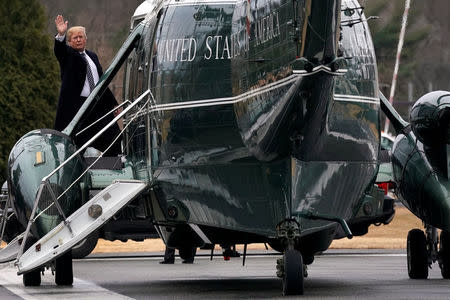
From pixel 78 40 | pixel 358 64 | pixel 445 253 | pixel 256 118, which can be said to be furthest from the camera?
pixel 78 40

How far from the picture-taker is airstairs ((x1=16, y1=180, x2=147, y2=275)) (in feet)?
51.7

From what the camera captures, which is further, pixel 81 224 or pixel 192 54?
pixel 81 224

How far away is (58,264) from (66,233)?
58.6 inches

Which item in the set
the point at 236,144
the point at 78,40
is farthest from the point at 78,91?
the point at 236,144

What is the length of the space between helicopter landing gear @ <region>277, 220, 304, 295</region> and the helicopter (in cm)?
1

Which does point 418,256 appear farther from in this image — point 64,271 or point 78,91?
point 78,91

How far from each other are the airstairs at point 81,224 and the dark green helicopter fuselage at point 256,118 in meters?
0.30

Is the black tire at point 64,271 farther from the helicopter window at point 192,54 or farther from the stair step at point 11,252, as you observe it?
the helicopter window at point 192,54

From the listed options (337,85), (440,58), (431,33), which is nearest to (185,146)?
(337,85)

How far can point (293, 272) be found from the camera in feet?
46.2

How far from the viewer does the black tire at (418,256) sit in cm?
1794

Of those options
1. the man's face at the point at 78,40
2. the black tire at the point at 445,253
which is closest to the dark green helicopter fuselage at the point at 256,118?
the black tire at the point at 445,253

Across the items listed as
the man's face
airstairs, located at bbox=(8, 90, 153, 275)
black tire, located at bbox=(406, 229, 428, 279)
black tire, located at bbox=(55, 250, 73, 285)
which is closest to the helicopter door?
airstairs, located at bbox=(8, 90, 153, 275)

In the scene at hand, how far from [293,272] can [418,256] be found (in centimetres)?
424
